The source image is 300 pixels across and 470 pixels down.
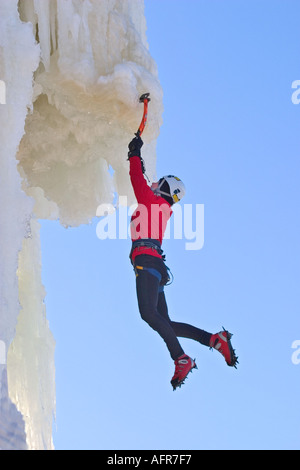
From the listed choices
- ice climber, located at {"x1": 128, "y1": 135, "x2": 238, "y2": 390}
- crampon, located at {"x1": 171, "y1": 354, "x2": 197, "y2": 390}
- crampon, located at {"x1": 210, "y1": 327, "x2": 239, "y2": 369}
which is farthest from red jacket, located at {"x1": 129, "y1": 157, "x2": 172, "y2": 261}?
crampon, located at {"x1": 171, "y1": 354, "x2": 197, "y2": 390}

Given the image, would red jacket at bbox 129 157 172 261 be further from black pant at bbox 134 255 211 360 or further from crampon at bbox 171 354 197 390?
crampon at bbox 171 354 197 390

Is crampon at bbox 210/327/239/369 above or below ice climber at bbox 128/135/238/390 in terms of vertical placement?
below

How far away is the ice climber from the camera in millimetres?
8945

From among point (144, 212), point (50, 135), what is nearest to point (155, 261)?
point (144, 212)

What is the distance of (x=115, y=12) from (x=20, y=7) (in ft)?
3.96

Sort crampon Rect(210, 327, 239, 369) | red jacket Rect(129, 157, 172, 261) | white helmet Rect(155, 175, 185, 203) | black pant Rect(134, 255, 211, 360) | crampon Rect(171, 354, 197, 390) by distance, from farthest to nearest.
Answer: white helmet Rect(155, 175, 185, 203) → red jacket Rect(129, 157, 172, 261) → crampon Rect(210, 327, 239, 369) → black pant Rect(134, 255, 211, 360) → crampon Rect(171, 354, 197, 390)

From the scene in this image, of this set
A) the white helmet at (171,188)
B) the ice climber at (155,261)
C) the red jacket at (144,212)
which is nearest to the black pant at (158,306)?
the ice climber at (155,261)

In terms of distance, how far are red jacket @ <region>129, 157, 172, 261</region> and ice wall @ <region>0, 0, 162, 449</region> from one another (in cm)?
102

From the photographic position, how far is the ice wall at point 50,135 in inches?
353

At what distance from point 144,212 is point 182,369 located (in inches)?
61.5

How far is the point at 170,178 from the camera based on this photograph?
951 cm

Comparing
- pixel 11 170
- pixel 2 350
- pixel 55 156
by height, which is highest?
pixel 55 156
